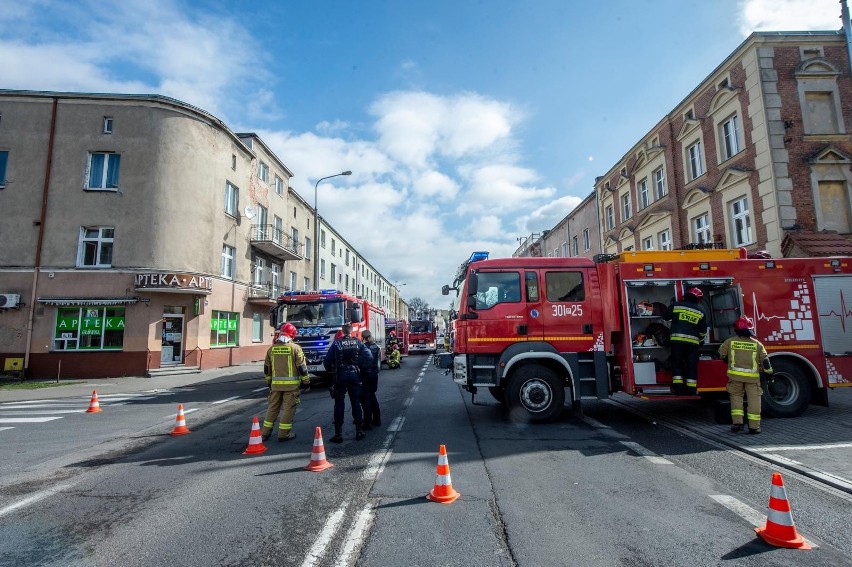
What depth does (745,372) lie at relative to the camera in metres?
7.01

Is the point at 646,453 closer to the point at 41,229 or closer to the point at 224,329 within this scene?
the point at 224,329

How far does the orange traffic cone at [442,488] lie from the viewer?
4427mm

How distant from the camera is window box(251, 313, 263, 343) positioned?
26.1 meters

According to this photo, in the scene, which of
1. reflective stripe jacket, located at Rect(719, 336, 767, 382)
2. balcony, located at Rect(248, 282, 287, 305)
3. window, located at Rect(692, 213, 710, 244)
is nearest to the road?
reflective stripe jacket, located at Rect(719, 336, 767, 382)

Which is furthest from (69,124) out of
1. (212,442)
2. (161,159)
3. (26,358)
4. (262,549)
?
(262,549)

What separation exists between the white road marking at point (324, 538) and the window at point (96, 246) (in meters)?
19.7

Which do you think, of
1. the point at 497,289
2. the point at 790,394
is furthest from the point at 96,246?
the point at 790,394

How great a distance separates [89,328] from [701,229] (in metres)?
25.8

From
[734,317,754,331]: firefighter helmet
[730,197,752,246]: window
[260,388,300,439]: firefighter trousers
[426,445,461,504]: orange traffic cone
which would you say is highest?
[730,197,752,246]: window

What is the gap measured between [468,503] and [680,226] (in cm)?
2000

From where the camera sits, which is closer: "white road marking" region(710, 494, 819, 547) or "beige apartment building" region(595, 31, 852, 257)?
"white road marking" region(710, 494, 819, 547)

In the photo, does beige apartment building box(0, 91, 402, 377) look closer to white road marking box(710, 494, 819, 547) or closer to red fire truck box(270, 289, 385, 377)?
red fire truck box(270, 289, 385, 377)

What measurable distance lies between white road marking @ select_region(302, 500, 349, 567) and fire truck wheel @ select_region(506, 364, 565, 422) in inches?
168

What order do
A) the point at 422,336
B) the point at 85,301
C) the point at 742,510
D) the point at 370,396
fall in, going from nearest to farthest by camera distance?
the point at 742,510, the point at 370,396, the point at 85,301, the point at 422,336
